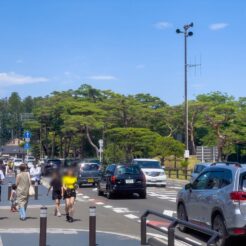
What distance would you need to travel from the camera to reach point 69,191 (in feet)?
53.7

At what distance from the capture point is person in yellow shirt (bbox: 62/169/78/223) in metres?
16.1

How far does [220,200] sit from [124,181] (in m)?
14.0

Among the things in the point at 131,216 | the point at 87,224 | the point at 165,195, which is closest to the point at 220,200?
the point at 87,224

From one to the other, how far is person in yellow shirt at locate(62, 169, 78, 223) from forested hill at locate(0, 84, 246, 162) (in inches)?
1387

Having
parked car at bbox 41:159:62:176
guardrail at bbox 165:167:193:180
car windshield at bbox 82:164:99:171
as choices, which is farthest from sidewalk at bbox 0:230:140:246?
guardrail at bbox 165:167:193:180

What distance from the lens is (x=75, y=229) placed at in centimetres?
1420

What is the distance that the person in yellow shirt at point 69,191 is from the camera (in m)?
16.1

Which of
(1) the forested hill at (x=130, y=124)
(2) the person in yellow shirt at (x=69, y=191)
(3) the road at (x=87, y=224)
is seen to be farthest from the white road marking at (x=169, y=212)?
(1) the forested hill at (x=130, y=124)

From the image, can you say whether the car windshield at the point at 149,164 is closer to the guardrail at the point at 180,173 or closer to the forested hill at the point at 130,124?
the guardrail at the point at 180,173

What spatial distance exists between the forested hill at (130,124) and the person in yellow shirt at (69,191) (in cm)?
3523

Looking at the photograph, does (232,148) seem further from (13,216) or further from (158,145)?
(13,216)

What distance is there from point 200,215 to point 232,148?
144ft

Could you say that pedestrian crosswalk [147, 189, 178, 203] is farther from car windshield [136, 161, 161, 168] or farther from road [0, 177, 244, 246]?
car windshield [136, 161, 161, 168]

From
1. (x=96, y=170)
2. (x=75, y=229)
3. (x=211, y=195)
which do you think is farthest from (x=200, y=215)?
(x=96, y=170)
